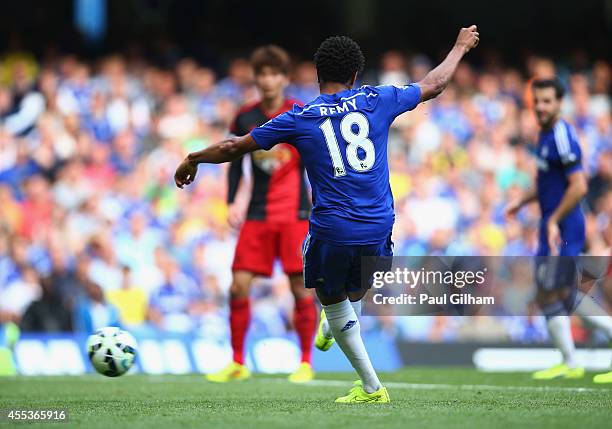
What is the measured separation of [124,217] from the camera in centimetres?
1596

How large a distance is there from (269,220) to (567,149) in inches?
106

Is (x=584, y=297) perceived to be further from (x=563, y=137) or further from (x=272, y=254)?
(x=272, y=254)

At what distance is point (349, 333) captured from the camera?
6.99 metres

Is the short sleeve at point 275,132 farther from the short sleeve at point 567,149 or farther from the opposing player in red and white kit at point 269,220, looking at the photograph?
the short sleeve at point 567,149

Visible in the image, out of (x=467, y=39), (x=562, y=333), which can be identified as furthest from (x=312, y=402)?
→ (x=562, y=333)

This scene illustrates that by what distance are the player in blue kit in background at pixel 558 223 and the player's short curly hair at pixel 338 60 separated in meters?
3.40

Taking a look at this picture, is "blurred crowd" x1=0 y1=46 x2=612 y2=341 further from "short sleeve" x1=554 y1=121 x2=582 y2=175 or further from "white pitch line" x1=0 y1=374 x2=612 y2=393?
"short sleeve" x1=554 y1=121 x2=582 y2=175

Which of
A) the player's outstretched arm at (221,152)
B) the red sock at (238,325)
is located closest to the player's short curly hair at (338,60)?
the player's outstretched arm at (221,152)

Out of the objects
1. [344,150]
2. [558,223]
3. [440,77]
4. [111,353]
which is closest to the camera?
[344,150]

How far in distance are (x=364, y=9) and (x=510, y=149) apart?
5750 mm

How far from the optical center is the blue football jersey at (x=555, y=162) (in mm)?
9797

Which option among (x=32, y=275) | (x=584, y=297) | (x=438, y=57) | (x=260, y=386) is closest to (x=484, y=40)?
(x=438, y=57)
